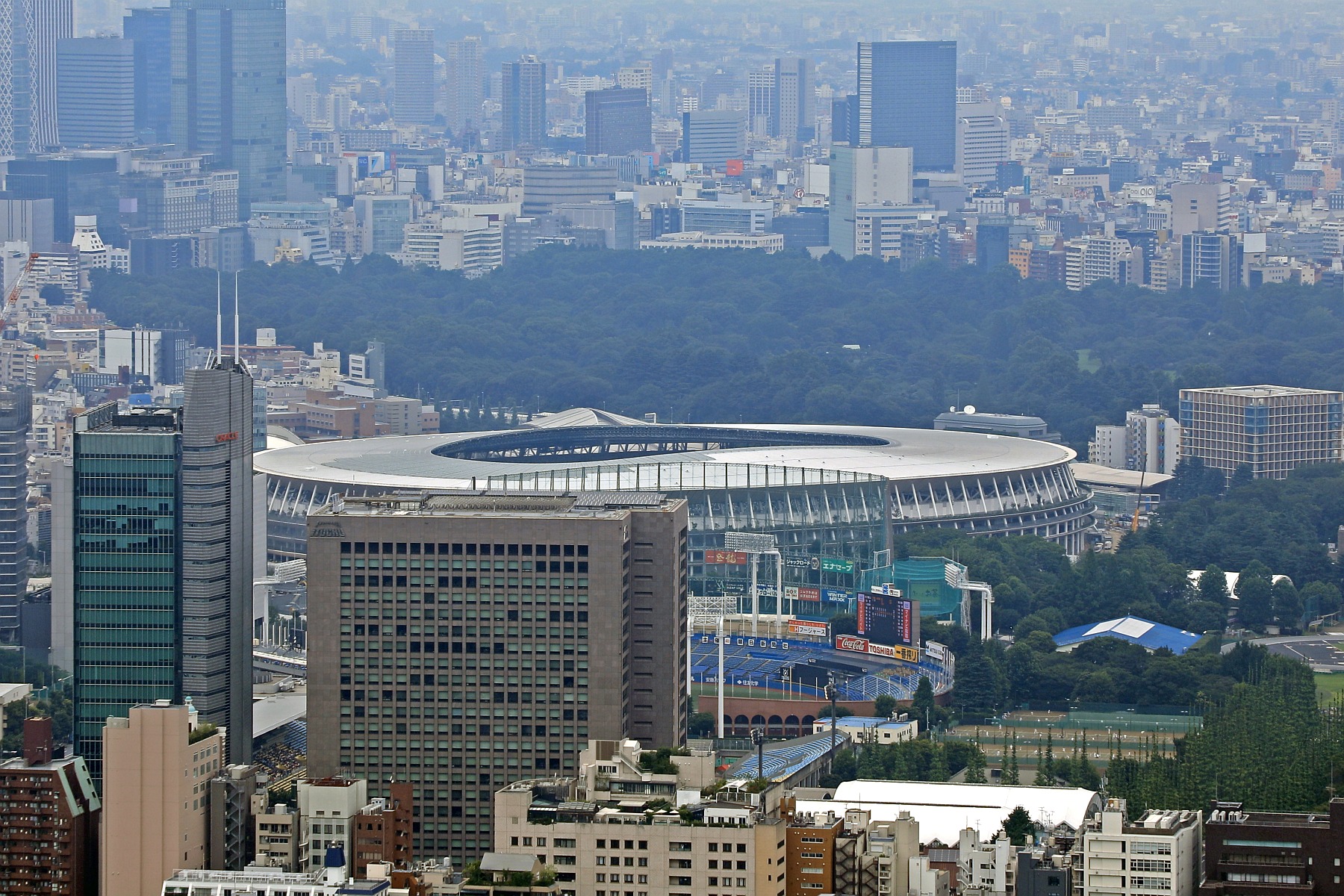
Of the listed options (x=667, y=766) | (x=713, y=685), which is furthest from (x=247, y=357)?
(x=667, y=766)

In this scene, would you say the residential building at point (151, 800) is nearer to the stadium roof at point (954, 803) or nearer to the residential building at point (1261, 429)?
the stadium roof at point (954, 803)

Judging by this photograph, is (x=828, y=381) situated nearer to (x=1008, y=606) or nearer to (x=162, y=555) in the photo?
(x=1008, y=606)

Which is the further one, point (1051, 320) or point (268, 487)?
point (1051, 320)

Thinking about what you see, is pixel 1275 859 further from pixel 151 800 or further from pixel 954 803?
pixel 151 800

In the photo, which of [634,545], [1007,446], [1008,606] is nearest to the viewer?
[634,545]

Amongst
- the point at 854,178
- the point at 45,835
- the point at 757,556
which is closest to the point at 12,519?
the point at 757,556

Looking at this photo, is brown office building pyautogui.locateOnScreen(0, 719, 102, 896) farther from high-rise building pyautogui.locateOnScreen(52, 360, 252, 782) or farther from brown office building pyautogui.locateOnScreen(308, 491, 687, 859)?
high-rise building pyautogui.locateOnScreen(52, 360, 252, 782)

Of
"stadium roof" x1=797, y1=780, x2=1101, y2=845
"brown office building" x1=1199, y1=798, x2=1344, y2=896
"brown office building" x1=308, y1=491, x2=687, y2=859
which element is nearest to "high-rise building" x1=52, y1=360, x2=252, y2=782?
"brown office building" x1=308, y1=491, x2=687, y2=859
